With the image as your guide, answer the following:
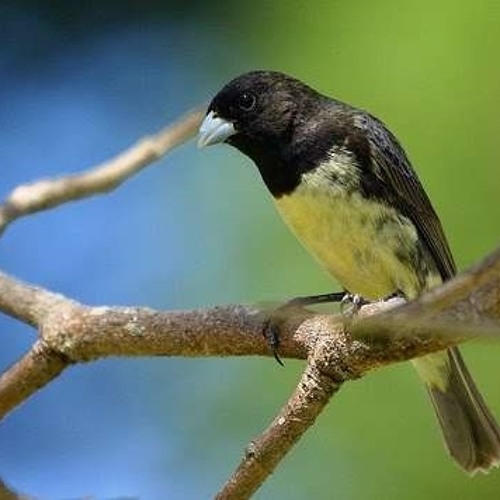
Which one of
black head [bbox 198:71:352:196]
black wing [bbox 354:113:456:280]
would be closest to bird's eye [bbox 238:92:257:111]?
black head [bbox 198:71:352:196]

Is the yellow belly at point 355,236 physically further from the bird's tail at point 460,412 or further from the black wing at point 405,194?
the bird's tail at point 460,412

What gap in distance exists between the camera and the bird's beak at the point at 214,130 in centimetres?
218

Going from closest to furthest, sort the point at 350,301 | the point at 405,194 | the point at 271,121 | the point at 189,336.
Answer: the point at 189,336 → the point at 350,301 → the point at 405,194 → the point at 271,121

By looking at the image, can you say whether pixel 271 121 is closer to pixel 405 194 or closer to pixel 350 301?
pixel 405 194

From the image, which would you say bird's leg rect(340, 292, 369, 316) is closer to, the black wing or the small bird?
the small bird

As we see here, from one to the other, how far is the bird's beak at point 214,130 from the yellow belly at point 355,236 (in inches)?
5.9

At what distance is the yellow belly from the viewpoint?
6.72 ft

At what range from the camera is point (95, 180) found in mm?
1724

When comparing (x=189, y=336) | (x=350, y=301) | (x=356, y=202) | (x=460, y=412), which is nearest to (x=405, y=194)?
(x=356, y=202)

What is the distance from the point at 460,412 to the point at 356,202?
0.39 metres

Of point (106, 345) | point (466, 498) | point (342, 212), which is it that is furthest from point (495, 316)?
point (466, 498)

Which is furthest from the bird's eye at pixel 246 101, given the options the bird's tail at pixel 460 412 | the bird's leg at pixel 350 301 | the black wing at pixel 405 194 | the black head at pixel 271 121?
the bird's tail at pixel 460 412

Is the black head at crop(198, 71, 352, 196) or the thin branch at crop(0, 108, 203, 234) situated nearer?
the thin branch at crop(0, 108, 203, 234)

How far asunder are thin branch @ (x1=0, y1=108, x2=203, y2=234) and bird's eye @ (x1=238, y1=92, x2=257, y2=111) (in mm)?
482
